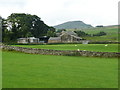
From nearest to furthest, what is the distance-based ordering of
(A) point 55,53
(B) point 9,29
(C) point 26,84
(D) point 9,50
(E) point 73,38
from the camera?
(C) point 26,84, (A) point 55,53, (D) point 9,50, (B) point 9,29, (E) point 73,38

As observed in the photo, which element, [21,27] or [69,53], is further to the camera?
[21,27]

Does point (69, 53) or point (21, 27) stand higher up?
point (21, 27)

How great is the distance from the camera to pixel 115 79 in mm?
12258

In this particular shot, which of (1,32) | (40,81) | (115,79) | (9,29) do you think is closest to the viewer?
(40,81)

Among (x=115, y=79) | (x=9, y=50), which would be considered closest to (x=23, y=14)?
(x=9, y=50)

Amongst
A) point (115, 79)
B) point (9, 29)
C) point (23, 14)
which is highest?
point (23, 14)

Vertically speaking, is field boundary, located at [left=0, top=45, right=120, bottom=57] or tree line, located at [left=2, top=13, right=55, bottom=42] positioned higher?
tree line, located at [left=2, top=13, right=55, bottom=42]

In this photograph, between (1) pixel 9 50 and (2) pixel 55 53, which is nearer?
(2) pixel 55 53

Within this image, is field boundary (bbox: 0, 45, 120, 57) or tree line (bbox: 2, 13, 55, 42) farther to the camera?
tree line (bbox: 2, 13, 55, 42)

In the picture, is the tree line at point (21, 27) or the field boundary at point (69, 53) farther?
the tree line at point (21, 27)

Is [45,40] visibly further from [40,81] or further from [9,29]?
[40,81]

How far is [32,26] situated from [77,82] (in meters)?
110

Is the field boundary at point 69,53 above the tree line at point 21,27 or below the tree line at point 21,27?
below

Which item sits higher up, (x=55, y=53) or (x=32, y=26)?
(x=32, y=26)
